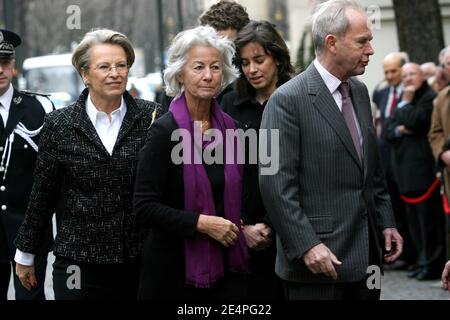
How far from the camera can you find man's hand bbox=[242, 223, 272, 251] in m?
5.66

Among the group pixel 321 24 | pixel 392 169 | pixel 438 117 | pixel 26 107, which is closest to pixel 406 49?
pixel 392 169

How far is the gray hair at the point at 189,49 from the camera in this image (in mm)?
5586

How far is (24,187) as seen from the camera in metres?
7.11

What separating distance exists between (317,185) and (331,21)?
809mm

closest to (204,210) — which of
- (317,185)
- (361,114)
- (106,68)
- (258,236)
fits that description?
(258,236)

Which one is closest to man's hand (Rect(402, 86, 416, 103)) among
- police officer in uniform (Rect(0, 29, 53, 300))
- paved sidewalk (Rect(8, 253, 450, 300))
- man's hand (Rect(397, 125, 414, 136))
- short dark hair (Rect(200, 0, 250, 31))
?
man's hand (Rect(397, 125, 414, 136))

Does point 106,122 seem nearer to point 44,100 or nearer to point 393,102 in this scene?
point 44,100

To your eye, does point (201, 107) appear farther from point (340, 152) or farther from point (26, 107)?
point (26, 107)

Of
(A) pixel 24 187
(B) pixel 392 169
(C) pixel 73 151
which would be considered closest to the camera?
(C) pixel 73 151

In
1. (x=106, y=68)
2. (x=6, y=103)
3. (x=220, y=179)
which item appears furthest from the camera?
(x=6, y=103)

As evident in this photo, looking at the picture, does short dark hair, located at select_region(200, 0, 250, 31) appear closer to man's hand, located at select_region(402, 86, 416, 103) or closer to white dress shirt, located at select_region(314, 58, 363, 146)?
white dress shirt, located at select_region(314, 58, 363, 146)

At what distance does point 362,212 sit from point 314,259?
1.28 ft

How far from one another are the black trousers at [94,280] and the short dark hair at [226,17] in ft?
5.74

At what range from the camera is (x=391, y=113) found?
38.6 feet
